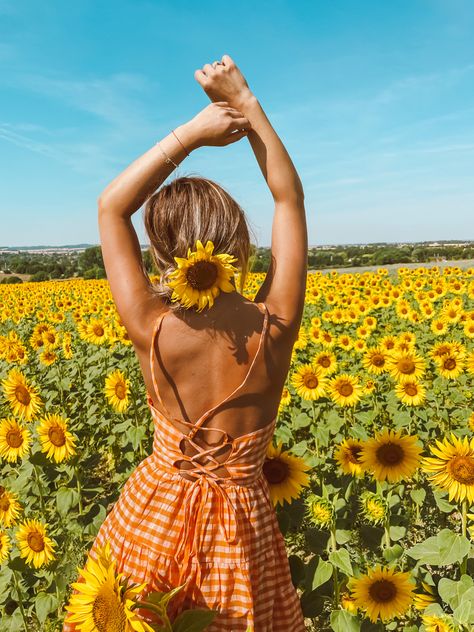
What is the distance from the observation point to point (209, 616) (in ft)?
3.73

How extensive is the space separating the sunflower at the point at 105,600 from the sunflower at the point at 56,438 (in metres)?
1.93

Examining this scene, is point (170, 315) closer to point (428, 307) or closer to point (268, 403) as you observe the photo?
point (268, 403)

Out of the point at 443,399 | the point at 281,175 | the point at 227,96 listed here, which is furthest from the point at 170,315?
the point at 443,399

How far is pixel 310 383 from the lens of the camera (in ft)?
15.6

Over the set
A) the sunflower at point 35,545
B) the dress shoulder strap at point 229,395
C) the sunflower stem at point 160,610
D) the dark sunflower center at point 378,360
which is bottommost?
the sunflower at point 35,545

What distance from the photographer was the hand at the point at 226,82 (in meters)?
1.75

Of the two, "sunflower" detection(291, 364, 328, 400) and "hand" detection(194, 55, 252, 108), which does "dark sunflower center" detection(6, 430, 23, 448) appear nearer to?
"sunflower" detection(291, 364, 328, 400)

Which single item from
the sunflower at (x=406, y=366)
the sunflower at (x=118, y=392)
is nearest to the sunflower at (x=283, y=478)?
the sunflower at (x=118, y=392)

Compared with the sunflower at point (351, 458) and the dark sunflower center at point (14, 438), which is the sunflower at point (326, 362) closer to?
the sunflower at point (351, 458)

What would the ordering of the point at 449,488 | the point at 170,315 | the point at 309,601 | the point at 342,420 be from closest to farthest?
the point at 170,315 → the point at 449,488 → the point at 309,601 → the point at 342,420

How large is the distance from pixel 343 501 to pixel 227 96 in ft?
7.47

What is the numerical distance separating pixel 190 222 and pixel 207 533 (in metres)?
1.03

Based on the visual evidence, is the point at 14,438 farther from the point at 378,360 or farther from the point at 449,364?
the point at 449,364

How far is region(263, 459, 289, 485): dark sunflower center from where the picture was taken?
8.21 feet
